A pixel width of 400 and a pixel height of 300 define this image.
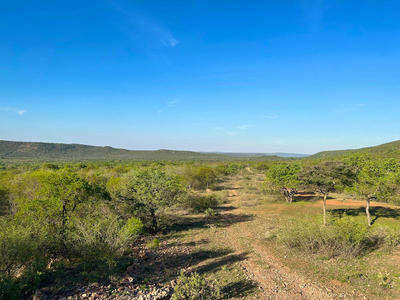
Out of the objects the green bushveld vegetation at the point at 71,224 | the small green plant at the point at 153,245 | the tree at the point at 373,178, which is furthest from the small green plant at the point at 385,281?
the small green plant at the point at 153,245

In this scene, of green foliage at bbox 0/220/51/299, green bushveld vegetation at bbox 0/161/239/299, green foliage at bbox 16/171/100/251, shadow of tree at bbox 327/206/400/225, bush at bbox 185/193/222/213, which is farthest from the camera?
bush at bbox 185/193/222/213

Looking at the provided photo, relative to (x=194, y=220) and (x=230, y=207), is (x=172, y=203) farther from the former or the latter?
(x=230, y=207)

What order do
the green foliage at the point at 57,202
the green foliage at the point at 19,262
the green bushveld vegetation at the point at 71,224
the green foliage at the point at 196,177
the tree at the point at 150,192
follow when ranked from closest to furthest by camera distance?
the green foliage at the point at 19,262
the green bushveld vegetation at the point at 71,224
the green foliage at the point at 57,202
the tree at the point at 150,192
the green foliage at the point at 196,177

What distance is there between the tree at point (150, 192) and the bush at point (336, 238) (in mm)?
11055

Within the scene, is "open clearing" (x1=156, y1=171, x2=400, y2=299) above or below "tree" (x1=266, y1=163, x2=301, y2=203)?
below

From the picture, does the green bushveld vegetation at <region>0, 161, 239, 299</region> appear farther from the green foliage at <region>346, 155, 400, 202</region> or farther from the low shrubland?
the green foliage at <region>346, 155, 400, 202</region>

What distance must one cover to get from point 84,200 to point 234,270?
38.8 ft

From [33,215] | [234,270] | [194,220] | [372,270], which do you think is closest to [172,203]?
[194,220]

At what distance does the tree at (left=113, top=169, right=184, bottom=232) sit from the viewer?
19219 mm

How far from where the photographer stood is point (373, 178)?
19281 millimetres

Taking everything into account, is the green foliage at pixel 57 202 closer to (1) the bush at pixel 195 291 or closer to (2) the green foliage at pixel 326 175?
(1) the bush at pixel 195 291

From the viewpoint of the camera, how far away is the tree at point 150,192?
63.1ft

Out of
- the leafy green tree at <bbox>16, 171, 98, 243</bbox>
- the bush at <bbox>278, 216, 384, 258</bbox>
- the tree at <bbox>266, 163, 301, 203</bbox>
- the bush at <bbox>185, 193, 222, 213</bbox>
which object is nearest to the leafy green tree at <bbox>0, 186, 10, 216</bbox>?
the leafy green tree at <bbox>16, 171, 98, 243</bbox>

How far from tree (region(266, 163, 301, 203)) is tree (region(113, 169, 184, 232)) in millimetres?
20136
